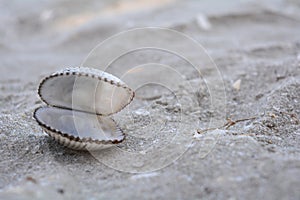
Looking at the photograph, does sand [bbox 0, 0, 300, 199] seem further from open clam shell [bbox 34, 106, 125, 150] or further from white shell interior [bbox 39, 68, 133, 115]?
white shell interior [bbox 39, 68, 133, 115]

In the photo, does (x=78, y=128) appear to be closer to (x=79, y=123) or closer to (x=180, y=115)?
(x=79, y=123)

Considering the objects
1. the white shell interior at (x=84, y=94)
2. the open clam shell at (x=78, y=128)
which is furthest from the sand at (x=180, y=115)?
the white shell interior at (x=84, y=94)

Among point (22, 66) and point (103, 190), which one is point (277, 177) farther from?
point (22, 66)

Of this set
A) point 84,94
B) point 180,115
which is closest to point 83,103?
point 84,94

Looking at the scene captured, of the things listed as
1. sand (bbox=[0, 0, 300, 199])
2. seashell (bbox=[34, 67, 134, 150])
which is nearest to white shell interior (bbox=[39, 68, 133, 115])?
seashell (bbox=[34, 67, 134, 150])

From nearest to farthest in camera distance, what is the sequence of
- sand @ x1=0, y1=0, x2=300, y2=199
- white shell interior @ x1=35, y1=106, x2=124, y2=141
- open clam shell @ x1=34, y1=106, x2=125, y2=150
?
sand @ x1=0, y1=0, x2=300, y2=199 → open clam shell @ x1=34, y1=106, x2=125, y2=150 → white shell interior @ x1=35, y1=106, x2=124, y2=141

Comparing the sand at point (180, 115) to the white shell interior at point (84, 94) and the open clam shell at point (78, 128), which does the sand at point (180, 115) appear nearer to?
the open clam shell at point (78, 128)
